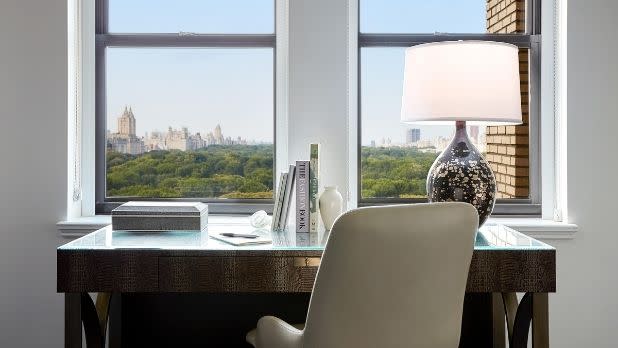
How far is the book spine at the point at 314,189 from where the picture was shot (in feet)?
7.93

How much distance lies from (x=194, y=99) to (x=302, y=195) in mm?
840

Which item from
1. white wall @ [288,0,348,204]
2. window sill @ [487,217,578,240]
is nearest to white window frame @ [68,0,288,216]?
white wall @ [288,0,348,204]

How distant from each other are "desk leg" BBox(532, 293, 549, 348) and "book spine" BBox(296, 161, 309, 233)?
0.81 m

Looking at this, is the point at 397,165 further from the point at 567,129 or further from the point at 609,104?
the point at 609,104

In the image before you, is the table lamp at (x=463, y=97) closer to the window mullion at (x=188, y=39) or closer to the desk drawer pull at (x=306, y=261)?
the desk drawer pull at (x=306, y=261)

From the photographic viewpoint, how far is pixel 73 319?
6.65 ft

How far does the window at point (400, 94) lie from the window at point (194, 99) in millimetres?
433

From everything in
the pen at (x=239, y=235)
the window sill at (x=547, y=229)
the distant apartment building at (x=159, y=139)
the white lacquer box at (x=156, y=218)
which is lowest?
the window sill at (x=547, y=229)

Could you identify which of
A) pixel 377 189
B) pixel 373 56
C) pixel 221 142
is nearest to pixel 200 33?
pixel 221 142

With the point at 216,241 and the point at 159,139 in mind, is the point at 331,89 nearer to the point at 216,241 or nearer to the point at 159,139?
the point at 159,139

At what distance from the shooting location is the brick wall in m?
2.96

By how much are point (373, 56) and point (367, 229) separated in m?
1.55

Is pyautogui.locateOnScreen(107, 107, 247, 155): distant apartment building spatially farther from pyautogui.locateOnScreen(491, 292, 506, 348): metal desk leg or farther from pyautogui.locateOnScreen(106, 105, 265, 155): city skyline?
pyautogui.locateOnScreen(491, 292, 506, 348): metal desk leg

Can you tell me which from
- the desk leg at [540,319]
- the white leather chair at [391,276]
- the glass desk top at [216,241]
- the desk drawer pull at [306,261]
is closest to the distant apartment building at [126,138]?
the glass desk top at [216,241]
